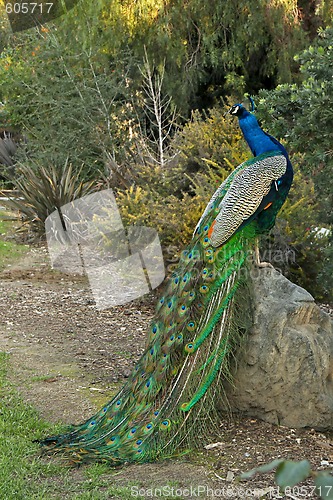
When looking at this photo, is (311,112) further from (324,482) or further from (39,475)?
(324,482)

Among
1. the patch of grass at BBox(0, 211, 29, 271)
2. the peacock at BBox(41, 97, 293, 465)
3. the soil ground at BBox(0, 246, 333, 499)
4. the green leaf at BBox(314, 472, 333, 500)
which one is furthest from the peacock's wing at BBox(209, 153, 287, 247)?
the patch of grass at BBox(0, 211, 29, 271)

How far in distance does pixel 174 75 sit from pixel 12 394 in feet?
23.8

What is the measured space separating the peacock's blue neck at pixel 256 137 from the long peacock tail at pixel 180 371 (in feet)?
1.81

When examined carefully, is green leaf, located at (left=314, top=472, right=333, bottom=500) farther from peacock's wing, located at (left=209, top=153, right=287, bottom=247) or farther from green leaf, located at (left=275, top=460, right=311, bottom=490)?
peacock's wing, located at (left=209, top=153, right=287, bottom=247)

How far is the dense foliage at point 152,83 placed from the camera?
7988mm

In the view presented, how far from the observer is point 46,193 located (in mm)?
9844

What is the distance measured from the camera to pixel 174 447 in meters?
3.40

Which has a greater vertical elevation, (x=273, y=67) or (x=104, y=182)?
(x=273, y=67)

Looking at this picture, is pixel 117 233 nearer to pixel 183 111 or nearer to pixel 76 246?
pixel 76 246

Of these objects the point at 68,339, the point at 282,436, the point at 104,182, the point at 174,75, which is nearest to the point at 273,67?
the point at 174,75

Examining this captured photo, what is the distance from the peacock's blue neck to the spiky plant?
5.95 metres

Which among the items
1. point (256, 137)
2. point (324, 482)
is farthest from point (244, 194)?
point (324, 482)

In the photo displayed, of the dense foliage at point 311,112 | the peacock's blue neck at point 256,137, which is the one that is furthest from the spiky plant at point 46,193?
the peacock's blue neck at point 256,137

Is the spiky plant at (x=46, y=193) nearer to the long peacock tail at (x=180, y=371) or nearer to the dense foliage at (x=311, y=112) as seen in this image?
the dense foliage at (x=311, y=112)
